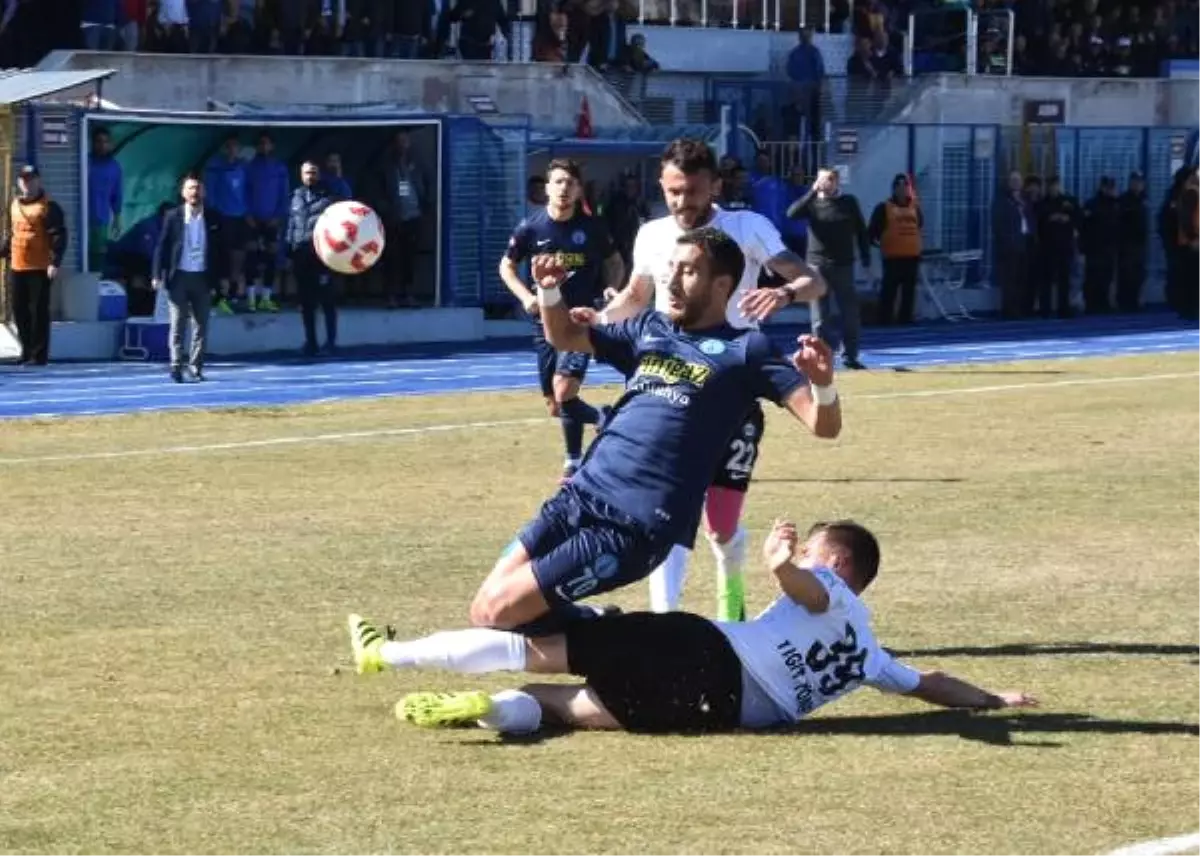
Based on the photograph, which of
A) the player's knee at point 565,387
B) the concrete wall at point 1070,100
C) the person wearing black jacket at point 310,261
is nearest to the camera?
the player's knee at point 565,387

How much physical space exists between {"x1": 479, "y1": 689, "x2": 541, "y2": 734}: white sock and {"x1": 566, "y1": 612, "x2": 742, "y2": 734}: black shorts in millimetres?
221

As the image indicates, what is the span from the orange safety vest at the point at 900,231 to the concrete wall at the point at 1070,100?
20.6 ft

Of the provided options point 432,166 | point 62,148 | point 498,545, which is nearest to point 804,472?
point 498,545

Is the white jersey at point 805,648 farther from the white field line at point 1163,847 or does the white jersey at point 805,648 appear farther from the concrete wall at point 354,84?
the concrete wall at point 354,84

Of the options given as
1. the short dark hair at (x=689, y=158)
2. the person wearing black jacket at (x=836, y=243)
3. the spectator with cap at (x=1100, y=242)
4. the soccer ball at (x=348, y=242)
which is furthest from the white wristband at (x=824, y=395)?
the spectator with cap at (x=1100, y=242)

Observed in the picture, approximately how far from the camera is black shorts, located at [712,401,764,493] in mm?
10312

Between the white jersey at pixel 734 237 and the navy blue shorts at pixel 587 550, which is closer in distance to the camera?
the navy blue shorts at pixel 587 550

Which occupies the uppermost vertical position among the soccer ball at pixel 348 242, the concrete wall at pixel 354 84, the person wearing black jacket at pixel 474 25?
the person wearing black jacket at pixel 474 25

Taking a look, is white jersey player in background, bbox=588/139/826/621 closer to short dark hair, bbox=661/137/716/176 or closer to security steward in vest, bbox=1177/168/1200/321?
short dark hair, bbox=661/137/716/176

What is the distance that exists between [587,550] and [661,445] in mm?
435

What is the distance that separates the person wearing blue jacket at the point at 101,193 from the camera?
1150 inches

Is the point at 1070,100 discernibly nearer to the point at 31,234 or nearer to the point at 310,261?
the point at 310,261

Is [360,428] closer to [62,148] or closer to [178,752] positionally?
[62,148]

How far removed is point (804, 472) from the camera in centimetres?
1755
